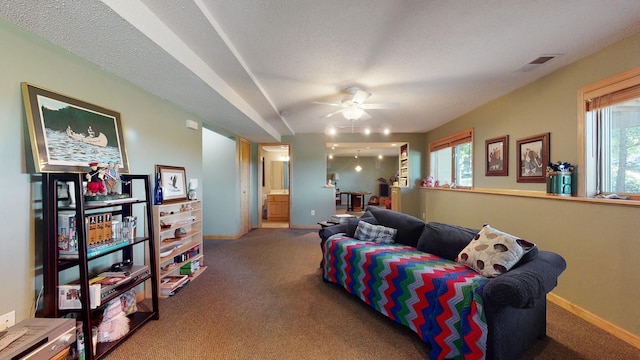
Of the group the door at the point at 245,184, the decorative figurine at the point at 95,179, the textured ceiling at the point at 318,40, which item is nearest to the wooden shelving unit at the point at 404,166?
the textured ceiling at the point at 318,40

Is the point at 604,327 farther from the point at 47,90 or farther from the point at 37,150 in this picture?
the point at 47,90

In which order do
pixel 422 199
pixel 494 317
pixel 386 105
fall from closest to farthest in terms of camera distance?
pixel 494 317 → pixel 386 105 → pixel 422 199

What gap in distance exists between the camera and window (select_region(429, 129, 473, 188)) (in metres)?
4.27

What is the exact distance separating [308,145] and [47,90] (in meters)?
4.60

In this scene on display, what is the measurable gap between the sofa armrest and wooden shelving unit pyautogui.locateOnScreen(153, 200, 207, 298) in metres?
2.92

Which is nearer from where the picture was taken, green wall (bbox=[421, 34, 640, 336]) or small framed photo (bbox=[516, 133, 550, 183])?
green wall (bbox=[421, 34, 640, 336])

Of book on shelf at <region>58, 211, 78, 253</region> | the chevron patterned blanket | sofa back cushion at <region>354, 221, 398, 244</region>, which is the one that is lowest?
the chevron patterned blanket

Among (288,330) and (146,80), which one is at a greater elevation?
(146,80)

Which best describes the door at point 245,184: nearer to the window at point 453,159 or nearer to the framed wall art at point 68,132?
the framed wall art at point 68,132

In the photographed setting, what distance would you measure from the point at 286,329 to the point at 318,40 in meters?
2.46

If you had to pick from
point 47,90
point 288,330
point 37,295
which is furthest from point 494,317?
point 47,90

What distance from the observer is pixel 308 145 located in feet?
19.4

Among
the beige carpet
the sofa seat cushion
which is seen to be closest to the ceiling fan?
the sofa seat cushion

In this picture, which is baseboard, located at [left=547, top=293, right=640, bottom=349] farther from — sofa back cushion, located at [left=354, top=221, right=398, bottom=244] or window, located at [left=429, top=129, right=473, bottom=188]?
window, located at [left=429, top=129, right=473, bottom=188]
